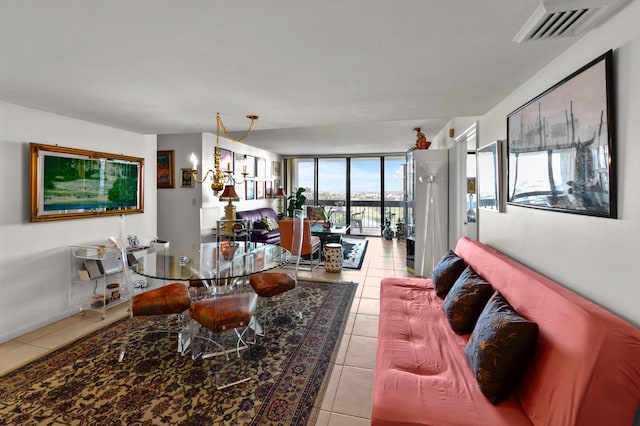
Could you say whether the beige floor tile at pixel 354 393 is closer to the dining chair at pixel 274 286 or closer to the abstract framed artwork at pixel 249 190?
the dining chair at pixel 274 286

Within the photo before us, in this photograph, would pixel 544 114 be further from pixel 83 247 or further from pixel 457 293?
pixel 83 247

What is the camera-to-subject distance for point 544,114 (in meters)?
1.88

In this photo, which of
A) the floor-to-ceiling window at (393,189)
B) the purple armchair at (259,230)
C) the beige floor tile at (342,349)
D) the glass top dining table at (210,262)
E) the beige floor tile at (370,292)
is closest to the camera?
the beige floor tile at (342,349)

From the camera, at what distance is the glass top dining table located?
257 cm

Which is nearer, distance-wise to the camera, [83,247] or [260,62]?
[260,62]

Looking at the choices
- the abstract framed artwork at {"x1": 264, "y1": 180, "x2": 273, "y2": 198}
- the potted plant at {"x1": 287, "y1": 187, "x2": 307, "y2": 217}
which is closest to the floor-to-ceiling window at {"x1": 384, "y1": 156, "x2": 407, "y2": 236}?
the potted plant at {"x1": 287, "y1": 187, "x2": 307, "y2": 217}

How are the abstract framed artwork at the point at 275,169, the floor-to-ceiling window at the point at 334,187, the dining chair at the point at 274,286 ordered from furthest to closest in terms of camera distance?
1. the floor-to-ceiling window at the point at 334,187
2. the abstract framed artwork at the point at 275,169
3. the dining chair at the point at 274,286

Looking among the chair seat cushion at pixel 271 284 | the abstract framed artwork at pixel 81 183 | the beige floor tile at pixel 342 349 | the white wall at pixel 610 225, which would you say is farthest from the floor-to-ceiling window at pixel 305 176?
the white wall at pixel 610 225

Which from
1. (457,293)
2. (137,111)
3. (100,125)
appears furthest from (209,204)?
(457,293)

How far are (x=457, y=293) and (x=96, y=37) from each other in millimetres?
2673

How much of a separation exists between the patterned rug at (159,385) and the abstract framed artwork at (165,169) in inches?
124

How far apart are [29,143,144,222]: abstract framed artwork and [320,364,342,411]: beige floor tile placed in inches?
126

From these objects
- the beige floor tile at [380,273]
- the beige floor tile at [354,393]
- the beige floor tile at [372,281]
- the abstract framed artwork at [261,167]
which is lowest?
the beige floor tile at [354,393]

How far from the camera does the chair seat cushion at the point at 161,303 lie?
2.44 m
